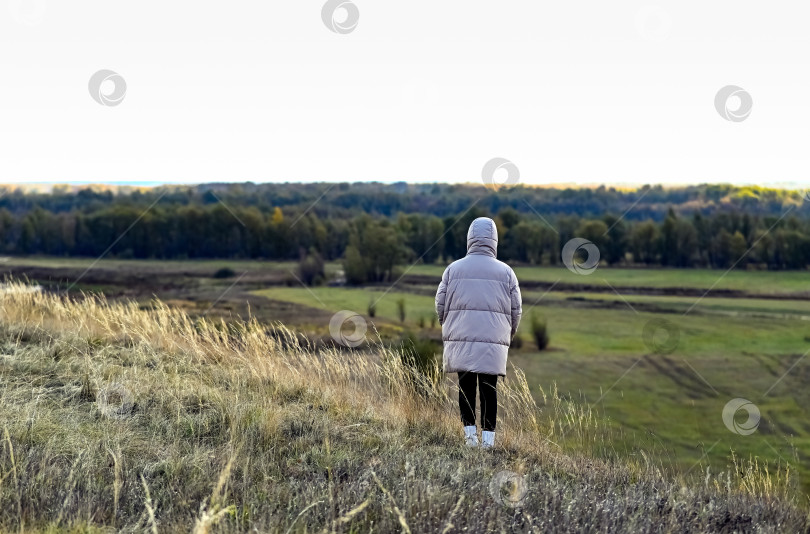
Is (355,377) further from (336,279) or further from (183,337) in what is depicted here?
(336,279)

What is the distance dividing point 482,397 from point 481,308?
82 cm

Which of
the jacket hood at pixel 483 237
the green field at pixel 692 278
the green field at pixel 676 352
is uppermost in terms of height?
the jacket hood at pixel 483 237

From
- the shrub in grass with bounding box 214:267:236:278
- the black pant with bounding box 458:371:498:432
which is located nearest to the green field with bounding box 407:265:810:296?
the shrub in grass with bounding box 214:267:236:278

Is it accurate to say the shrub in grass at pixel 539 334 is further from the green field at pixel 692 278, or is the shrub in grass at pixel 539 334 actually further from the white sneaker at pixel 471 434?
the white sneaker at pixel 471 434

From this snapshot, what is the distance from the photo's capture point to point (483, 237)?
6.50 m

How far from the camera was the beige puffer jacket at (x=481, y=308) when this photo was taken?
6359 mm

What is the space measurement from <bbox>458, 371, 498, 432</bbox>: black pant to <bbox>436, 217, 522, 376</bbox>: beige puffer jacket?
0.57ft

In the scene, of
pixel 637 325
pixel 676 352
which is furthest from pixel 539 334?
pixel 637 325

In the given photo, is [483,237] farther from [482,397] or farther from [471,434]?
[471,434]

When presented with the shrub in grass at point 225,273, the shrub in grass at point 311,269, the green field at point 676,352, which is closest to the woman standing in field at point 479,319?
the green field at point 676,352

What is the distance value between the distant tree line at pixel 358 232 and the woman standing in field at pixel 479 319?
7107 cm

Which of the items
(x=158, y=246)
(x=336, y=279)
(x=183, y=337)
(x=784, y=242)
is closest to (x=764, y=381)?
(x=784, y=242)

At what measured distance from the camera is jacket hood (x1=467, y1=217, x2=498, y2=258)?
6.51m

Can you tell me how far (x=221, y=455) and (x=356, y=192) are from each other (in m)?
118
